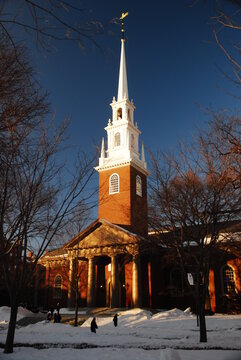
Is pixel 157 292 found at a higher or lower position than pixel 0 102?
lower

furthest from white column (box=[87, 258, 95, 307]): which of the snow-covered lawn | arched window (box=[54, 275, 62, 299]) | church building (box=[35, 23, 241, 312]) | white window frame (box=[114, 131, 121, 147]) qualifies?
white window frame (box=[114, 131, 121, 147])

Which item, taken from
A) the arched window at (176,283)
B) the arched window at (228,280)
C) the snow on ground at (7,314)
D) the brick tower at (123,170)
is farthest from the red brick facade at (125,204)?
the snow on ground at (7,314)

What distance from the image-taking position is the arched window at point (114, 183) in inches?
1409

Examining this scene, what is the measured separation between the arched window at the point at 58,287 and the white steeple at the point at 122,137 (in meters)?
13.9

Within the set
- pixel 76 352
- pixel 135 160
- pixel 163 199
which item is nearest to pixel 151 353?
pixel 76 352

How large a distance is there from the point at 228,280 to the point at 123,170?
16493 millimetres

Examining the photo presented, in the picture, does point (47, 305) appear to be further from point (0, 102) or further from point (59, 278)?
point (0, 102)

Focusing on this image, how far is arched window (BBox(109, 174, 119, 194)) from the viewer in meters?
35.8

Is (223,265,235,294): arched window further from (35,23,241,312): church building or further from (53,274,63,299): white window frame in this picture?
(53,274,63,299): white window frame

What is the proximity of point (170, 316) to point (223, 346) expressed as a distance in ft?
40.8

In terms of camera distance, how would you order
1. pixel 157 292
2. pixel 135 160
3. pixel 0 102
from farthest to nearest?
pixel 135 160 → pixel 157 292 → pixel 0 102

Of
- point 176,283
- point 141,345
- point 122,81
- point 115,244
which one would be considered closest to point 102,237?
point 115,244

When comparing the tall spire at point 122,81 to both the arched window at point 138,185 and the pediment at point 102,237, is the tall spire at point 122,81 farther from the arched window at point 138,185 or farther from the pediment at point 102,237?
the pediment at point 102,237

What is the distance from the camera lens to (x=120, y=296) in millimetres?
29672
